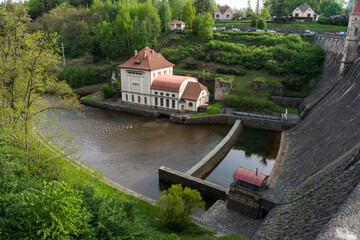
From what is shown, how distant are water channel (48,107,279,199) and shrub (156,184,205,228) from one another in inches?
218

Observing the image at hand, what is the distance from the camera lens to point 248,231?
54.3 feet

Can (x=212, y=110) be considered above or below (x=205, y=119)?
above

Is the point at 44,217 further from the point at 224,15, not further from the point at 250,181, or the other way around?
the point at 224,15

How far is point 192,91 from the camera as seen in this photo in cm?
4025

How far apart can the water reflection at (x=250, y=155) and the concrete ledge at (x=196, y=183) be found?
9.74ft

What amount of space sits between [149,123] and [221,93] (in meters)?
13.2

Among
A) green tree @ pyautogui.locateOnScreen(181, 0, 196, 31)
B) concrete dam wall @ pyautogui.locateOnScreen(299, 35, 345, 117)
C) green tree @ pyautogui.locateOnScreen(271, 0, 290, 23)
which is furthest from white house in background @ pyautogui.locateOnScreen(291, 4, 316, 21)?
concrete dam wall @ pyautogui.locateOnScreen(299, 35, 345, 117)

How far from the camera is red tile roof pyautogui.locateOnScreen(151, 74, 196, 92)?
40.0 meters

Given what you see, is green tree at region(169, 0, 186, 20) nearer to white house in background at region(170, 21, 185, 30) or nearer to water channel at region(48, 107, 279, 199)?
white house in background at region(170, 21, 185, 30)

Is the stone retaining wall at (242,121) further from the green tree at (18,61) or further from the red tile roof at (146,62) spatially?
the green tree at (18,61)

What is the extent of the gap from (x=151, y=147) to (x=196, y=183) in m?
9.86

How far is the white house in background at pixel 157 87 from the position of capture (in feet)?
131

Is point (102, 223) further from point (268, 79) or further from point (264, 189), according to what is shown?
point (268, 79)

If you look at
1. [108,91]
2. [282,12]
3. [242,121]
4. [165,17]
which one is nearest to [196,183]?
[242,121]
